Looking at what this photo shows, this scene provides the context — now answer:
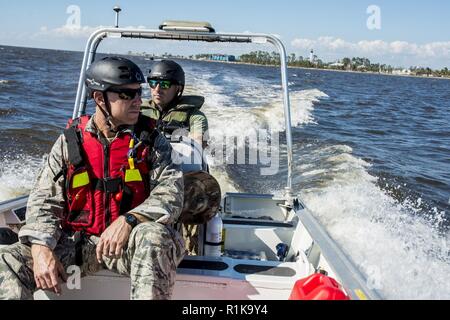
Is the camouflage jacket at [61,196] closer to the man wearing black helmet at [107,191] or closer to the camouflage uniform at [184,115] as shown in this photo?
the man wearing black helmet at [107,191]

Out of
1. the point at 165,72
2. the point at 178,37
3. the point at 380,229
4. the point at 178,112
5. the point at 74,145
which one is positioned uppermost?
the point at 178,37

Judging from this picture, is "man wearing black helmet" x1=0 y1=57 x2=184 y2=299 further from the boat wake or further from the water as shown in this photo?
the boat wake

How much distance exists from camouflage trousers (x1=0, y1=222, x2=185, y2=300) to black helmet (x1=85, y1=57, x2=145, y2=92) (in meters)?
0.72

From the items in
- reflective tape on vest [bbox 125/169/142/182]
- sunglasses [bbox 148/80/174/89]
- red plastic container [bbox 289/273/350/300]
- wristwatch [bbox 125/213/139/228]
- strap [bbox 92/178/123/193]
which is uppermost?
sunglasses [bbox 148/80/174/89]

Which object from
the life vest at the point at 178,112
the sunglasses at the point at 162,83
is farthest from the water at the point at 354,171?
the sunglasses at the point at 162,83

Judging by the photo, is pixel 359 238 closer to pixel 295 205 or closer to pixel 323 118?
pixel 295 205

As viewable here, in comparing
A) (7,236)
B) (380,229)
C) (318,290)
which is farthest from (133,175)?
(380,229)

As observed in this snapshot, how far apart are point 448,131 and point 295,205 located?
12714 millimetres

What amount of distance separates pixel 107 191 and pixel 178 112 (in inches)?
72.7

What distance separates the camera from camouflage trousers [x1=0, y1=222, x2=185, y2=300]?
2.02 meters

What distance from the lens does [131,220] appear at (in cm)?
224

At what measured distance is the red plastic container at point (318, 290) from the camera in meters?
1.75

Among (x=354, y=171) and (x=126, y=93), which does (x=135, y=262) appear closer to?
(x=126, y=93)

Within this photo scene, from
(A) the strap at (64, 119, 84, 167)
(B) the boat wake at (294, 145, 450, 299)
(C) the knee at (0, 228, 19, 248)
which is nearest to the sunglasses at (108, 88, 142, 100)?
(A) the strap at (64, 119, 84, 167)
